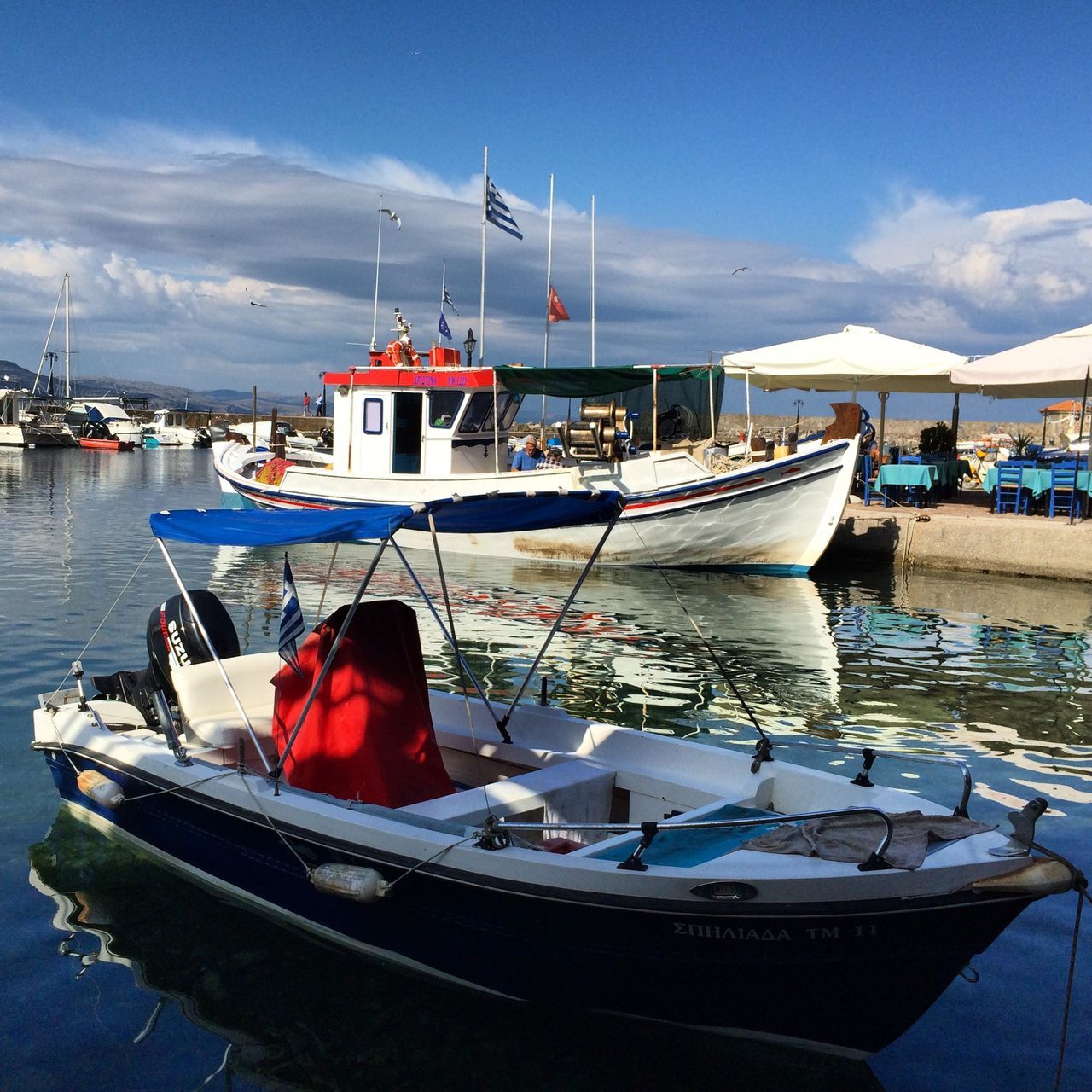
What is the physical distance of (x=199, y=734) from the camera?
6.59 meters

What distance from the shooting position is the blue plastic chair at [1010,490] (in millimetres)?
19547

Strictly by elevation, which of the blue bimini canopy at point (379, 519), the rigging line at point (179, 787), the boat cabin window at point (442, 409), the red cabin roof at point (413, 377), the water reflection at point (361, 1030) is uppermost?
the red cabin roof at point (413, 377)

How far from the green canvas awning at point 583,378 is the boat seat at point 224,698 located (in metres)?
10.9

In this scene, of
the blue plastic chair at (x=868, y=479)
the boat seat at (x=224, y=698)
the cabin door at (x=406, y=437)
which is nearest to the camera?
the boat seat at (x=224, y=698)

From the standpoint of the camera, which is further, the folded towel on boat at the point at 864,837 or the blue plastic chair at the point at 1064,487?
the blue plastic chair at the point at 1064,487

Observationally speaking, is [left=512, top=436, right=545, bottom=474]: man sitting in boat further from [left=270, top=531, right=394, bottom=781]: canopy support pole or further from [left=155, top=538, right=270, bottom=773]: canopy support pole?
[left=270, top=531, right=394, bottom=781]: canopy support pole

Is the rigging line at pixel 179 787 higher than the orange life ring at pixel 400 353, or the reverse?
the orange life ring at pixel 400 353

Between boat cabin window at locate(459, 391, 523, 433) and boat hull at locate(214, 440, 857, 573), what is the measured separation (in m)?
1.65

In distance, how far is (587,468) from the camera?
692 inches

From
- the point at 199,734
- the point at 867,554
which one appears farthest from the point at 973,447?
the point at 199,734

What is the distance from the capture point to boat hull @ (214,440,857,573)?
17234mm

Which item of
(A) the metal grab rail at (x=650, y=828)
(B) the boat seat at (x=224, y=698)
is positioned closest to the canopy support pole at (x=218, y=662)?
(B) the boat seat at (x=224, y=698)

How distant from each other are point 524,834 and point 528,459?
15.1 m

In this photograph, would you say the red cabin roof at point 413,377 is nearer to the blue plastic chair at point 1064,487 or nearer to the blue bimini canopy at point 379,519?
the blue plastic chair at point 1064,487
